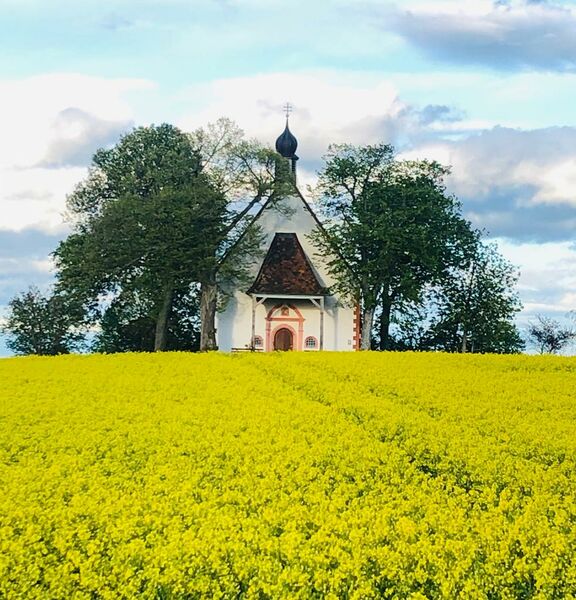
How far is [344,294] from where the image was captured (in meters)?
46.9

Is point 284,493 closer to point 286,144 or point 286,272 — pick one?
point 286,272

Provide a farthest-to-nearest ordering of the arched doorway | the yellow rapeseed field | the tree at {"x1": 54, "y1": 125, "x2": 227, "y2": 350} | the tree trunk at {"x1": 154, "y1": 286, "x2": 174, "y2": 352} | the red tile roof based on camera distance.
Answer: the tree trunk at {"x1": 154, "y1": 286, "x2": 174, "y2": 352}, the arched doorway, the red tile roof, the tree at {"x1": 54, "y1": 125, "x2": 227, "y2": 350}, the yellow rapeseed field

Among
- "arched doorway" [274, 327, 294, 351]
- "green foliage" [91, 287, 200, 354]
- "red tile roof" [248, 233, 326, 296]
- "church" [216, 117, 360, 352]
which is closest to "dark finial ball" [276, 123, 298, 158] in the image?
"church" [216, 117, 360, 352]

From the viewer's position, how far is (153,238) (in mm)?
43781

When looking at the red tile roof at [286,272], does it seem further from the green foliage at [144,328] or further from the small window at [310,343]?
the green foliage at [144,328]

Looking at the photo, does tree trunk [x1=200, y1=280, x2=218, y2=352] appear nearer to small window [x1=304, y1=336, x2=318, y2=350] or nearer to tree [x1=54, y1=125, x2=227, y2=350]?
tree [x1=54, y1=125, x2=227, y2=350]

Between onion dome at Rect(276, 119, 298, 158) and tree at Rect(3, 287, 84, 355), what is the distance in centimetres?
1602

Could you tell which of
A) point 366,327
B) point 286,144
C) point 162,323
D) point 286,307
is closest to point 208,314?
point 162,323

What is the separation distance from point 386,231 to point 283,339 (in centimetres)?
804

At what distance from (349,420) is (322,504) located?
659 centimetres

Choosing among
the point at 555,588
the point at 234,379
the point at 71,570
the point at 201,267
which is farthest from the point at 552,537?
the point at 201,267

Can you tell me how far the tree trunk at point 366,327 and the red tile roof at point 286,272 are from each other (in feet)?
8.83

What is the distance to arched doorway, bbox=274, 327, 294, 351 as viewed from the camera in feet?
153

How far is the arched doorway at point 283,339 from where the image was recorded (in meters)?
46.8
